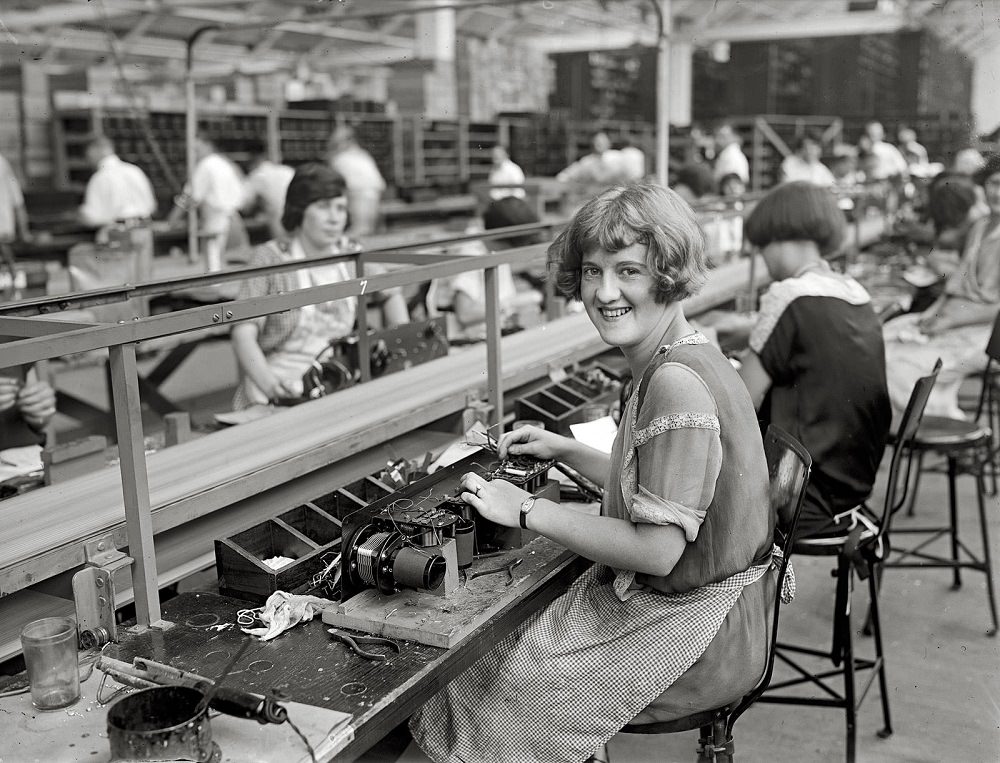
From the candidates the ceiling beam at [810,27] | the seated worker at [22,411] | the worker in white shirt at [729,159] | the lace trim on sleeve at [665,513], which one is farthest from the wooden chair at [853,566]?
the ceiling beam at [810,27]

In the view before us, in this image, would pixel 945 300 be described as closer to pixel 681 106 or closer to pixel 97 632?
pixel 97 632

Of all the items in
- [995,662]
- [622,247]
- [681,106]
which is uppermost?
[681,106]

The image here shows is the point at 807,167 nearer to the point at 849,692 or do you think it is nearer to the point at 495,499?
the point at 849,692

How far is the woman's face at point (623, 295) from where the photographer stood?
1590 mm

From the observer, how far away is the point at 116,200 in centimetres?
803

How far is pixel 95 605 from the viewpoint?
1434mm

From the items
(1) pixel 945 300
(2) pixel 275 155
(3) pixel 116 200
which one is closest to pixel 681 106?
(2) pixel 275 155

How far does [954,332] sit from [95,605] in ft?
12.2

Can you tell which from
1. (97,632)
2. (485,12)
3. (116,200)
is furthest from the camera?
(485,12)

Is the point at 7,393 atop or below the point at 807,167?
below

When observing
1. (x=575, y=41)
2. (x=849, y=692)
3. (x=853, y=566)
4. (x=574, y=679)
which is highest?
(x=575, y=41)

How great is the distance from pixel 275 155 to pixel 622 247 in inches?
368

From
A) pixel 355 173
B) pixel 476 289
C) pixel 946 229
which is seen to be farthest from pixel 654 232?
pixel 355 173

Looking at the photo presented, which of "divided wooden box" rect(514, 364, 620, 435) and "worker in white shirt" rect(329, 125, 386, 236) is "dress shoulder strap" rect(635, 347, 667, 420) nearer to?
"divided wooden box" rect(514, 364, 620, 435)
